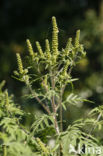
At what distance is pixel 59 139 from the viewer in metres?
1.01

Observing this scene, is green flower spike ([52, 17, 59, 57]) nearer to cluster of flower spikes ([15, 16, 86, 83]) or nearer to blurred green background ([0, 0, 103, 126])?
cluster of flower spikes ([15, 16, 86, 83])

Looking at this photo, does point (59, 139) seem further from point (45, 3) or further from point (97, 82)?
point (45, 3)

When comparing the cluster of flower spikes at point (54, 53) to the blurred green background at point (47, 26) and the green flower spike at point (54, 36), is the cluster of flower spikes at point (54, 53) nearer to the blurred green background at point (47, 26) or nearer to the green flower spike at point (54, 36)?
the green flower spike at point (54, 36)

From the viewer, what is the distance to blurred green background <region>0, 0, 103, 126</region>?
5.32 m

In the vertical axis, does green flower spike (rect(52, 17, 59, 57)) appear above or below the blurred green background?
below

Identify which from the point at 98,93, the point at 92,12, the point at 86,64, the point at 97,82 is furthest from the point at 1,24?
the point at 98,93

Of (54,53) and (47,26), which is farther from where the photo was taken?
(47,26)

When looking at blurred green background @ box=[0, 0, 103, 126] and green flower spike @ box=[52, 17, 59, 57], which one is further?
blurred green background @ box=[0, 0, 103, 126]

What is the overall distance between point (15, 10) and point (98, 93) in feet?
14.6

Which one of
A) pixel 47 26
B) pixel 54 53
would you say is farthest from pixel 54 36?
pixel 47 26

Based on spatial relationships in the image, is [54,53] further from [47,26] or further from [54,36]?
[47,26]

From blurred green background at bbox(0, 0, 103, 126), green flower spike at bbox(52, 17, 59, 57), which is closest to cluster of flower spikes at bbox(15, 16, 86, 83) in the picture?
green flower spike at bbox(52, 17, 59, 57)

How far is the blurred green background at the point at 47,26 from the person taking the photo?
532 cm

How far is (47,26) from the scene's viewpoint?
590 cm
